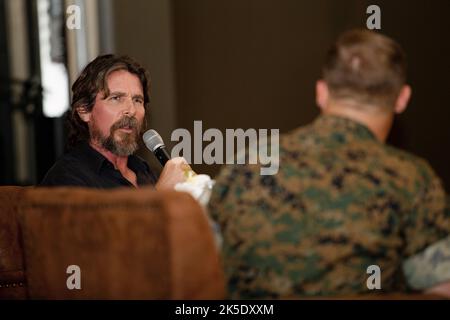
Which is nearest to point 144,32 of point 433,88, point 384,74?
point 433,88

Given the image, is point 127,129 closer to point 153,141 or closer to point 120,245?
point 153,141

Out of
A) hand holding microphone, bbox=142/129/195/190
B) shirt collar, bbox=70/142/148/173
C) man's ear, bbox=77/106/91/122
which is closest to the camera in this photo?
hand holding microphone, bbox=142/129/195/190

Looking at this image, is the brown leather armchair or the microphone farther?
the microphone

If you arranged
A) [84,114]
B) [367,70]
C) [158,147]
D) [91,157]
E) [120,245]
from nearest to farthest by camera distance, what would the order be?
[120,245] < [367,70] < [158,147] < [91,157] < [84,114]

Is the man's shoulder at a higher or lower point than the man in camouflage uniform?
higher

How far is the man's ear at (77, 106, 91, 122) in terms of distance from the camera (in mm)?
2438

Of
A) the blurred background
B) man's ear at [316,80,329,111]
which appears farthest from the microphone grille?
the blurred background

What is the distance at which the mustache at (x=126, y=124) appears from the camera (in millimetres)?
2334

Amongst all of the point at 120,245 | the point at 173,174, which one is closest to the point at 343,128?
the point at 120,245

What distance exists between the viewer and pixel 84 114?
8.04ft

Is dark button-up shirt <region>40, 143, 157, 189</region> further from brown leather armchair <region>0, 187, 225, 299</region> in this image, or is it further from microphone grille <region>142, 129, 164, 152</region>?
brown leather armchair <region>0, 187, 225, 299</region>

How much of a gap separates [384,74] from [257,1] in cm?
252

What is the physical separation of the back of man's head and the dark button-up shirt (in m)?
1.06

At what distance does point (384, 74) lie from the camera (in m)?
1.30
